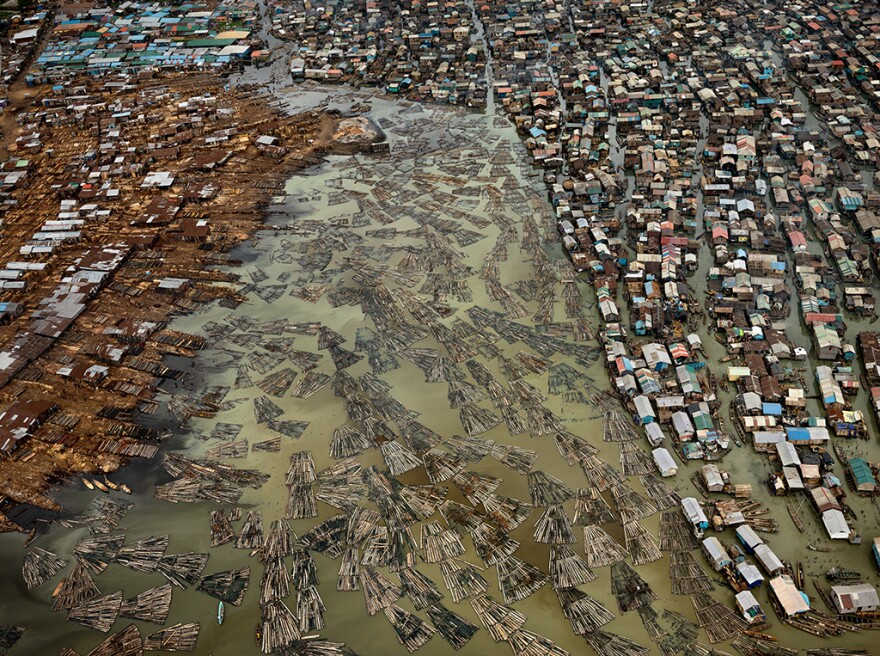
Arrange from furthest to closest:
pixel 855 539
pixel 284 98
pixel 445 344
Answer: pixel 284 98, pixel 445 344, pixel 855 539

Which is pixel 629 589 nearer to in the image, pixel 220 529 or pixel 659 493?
pixel 659 493

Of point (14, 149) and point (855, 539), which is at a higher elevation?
point (14, 149)

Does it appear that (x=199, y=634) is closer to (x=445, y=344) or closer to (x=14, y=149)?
(x=445, y=344)

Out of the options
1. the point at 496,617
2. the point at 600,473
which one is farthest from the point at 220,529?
the point at 600,473

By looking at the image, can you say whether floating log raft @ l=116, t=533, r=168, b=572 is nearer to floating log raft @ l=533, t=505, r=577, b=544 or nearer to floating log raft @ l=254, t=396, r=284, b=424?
floating log raft @ l=254, t=396, r=284, b=424

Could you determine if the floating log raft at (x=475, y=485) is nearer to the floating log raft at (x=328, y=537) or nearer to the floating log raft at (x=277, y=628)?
the floating log raft at (x=328, y=537)

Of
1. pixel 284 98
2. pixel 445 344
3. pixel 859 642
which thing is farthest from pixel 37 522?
pixel 284 98

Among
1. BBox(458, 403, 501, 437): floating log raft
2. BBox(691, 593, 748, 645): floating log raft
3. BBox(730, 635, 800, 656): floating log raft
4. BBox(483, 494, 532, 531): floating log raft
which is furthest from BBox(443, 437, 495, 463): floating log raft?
BBox(730, 635, 800, 656): floating log raft

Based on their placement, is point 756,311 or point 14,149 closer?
point 756,311
